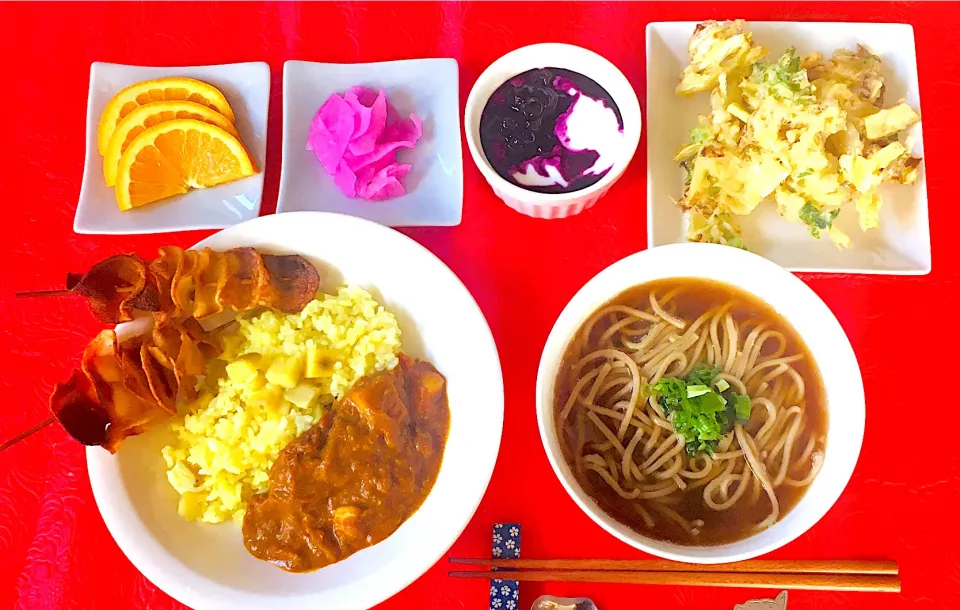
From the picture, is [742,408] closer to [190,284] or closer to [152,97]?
[190,284]

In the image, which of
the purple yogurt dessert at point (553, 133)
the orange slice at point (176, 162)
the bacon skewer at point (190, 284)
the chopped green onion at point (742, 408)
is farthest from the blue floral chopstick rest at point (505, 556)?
the orange slice at point (176, 162)

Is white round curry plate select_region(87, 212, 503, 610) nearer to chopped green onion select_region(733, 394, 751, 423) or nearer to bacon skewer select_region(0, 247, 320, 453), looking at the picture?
bacon skewer select_region(0, 247, 320, 453)

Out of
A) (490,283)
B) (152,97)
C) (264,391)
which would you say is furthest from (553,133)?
(152,97)

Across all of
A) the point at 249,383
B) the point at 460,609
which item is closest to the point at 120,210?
the point at 249,383

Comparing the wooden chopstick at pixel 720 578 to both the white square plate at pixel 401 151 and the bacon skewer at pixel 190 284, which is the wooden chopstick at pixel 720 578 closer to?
the bacon skewer at pixel 190 284

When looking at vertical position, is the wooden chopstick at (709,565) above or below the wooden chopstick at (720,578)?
above

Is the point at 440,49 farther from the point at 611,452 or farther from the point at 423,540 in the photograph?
the point at 423,540
